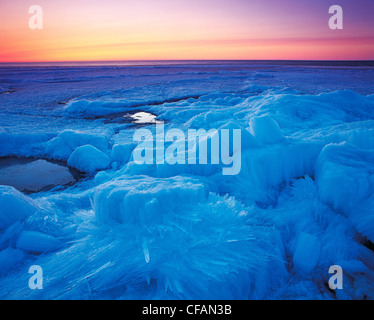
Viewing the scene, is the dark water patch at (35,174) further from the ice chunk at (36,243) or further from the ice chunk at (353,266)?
the ice chunk at (353,266)

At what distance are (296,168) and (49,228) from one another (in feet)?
9.64

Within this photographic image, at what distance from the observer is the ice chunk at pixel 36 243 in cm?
195

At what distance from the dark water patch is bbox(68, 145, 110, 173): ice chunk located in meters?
0.12

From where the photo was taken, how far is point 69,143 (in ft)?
15.3

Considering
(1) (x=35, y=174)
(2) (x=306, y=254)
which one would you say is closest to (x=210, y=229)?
(2) (x=306, y=254)

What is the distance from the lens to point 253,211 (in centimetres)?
226

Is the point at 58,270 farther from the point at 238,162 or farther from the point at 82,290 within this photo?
the point at 238,162

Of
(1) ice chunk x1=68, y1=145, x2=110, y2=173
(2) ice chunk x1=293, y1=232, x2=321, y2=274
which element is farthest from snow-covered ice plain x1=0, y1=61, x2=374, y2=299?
(1) ice chunk x1=68, y1=145, x2=110, y2=173

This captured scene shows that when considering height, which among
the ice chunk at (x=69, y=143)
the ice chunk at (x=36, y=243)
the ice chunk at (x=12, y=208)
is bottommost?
the ice chunk at (x=36, y=243)

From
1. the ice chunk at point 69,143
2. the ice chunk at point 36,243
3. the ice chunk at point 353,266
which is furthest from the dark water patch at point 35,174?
the ice chunk at point 353,266

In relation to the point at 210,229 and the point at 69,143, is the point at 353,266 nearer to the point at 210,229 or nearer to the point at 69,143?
the point at 210,229

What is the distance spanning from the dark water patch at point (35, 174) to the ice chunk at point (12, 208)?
118 centimetres

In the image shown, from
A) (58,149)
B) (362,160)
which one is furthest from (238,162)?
(58,149)
